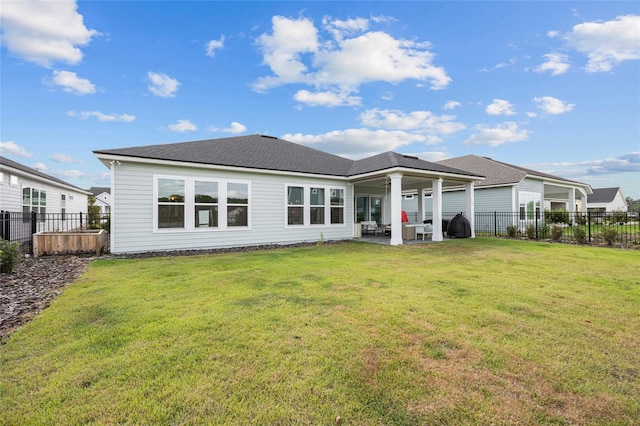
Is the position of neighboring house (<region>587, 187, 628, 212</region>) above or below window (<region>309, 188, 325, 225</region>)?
above

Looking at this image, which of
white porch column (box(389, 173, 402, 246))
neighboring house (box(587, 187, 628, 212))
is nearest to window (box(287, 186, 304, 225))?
white porch column (box(389, 173, 402, 246))

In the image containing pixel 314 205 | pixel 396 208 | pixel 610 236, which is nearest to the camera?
pixel 610 236

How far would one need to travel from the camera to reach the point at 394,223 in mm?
11938

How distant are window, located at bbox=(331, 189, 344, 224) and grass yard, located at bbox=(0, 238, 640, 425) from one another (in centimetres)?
801

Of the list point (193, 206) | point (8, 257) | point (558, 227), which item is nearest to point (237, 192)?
point (193, 206)

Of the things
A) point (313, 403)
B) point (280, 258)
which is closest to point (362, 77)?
point (280, 258)

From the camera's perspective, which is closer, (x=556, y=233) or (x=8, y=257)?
(x=8, y=257)

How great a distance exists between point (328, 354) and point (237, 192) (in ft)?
30.5

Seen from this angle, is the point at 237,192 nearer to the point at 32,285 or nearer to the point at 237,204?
the point at 237,204

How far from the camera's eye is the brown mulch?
3.91 m

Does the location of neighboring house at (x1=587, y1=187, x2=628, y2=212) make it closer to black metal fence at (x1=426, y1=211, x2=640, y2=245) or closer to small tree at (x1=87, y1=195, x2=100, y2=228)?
black metal fence at (x1=426, y1=211, x2=640, y2=245)

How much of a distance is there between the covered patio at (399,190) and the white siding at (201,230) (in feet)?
8.15

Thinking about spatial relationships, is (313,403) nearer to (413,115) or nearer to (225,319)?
(225,319)

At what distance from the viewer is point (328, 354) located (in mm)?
2771
